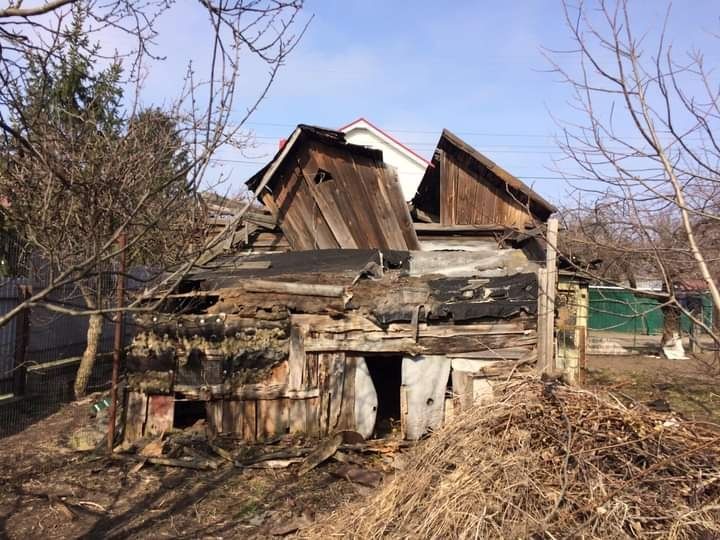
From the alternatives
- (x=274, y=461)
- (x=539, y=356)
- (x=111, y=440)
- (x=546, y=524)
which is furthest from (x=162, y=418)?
(x=546, y=524)

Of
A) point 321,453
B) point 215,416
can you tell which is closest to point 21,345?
point 215,416

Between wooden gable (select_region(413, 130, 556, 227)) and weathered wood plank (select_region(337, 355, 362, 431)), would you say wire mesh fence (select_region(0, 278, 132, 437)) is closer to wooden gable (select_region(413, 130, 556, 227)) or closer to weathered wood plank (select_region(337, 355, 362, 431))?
weathered wood plank (select_region(337, 355, 362, 431))

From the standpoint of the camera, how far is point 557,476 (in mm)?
3963

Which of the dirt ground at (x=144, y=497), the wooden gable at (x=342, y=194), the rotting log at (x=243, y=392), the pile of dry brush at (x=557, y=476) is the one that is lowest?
the dirt ground at (x=144, y=497)

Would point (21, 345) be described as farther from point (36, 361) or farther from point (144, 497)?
point (144, 497)

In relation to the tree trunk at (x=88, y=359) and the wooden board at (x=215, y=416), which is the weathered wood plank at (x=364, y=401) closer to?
the wooden board at (x=215, y=416)

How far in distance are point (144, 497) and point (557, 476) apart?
4960mm

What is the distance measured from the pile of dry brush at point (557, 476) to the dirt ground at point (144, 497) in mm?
2148

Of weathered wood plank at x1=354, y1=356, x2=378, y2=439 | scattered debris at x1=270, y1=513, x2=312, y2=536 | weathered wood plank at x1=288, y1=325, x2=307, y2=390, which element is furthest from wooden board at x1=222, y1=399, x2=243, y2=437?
scattered debris at x1=270, y1=513, x2=312, y2=536

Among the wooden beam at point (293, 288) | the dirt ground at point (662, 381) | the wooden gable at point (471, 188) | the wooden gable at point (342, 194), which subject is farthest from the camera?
the dirt ground at point (662, 381)

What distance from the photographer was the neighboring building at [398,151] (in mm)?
28438

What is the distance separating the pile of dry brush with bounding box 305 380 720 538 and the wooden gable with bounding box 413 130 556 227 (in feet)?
27.3

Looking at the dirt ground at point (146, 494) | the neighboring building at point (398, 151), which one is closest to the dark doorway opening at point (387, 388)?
the dirt ground at point (146, 494)

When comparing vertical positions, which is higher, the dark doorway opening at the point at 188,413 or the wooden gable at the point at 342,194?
the wooden gable at the point at 342,194
